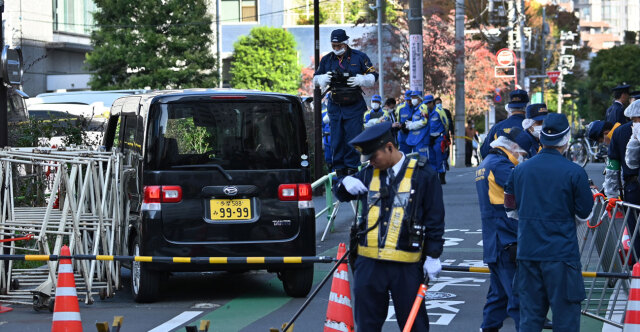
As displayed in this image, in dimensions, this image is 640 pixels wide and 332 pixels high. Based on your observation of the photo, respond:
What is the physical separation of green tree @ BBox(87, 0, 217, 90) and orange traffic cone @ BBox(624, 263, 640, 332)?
39.8 meters

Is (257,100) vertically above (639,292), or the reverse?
(257,100)

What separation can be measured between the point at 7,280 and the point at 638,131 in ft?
20.8

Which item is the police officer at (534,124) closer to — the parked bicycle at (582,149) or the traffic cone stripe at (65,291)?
the traffic cone stripe at (65,291)

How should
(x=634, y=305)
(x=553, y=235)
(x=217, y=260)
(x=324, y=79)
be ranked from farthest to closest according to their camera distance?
(x=324, y=79) → (x=217, y=260) → (x=634, y=305) → (x=553, y=235)

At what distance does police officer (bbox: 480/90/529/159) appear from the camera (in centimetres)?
1000

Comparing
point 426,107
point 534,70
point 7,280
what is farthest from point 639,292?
point 534,70

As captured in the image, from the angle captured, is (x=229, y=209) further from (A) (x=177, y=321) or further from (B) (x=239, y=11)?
(B) (x=239, y=11)

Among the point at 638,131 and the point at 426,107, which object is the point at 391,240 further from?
the point at 426,107

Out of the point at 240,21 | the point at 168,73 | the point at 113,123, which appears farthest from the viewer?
the point at 240,21

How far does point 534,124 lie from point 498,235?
1725 mm

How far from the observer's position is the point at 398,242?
6441 millimetres

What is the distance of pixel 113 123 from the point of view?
485 inches

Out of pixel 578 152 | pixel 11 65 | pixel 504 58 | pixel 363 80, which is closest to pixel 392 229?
pixel 363 80

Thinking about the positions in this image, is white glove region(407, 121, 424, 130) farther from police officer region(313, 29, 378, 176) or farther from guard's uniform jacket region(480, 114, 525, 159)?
guard's uniform jacket region(480, 114, 525, 159)
